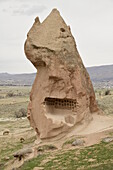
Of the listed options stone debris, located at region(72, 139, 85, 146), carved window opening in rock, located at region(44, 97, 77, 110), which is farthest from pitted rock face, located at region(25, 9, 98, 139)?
stone debris, located at region(72, 139, 85, 146)

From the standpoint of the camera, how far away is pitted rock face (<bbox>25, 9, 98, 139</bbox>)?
2320 cm

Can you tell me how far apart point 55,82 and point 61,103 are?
2049mm

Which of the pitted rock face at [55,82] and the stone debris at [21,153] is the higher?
the pitted rock face at [55,82]

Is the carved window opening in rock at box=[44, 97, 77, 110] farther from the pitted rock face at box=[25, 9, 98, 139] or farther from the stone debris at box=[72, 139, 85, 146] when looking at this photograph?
the stone debris at box=[72, 139, 85, 146]

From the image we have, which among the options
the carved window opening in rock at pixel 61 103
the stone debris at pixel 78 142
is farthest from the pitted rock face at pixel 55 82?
the stone debris at pixel 78 142

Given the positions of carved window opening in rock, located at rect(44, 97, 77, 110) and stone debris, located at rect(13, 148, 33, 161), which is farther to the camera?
carved window opening in rock, located at rect(44, 97, 77, 110)

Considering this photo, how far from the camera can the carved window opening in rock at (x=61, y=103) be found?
2375 cm

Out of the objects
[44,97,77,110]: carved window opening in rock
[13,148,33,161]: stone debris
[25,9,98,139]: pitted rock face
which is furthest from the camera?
[44,97,77,110]: carved window opening in rock

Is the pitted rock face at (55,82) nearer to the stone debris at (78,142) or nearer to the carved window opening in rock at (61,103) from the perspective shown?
the carved window opening in rock at (61,103)

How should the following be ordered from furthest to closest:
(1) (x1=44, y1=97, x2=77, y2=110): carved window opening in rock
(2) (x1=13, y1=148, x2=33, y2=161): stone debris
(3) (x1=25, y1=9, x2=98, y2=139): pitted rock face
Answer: (1) (x1=44, y1=97, x2=77, y2=110): carved window opening in rock
(3) (x1=25, y1=9, x2=98, y2=139): pitted rock face
(2) (x1=13, y1=148, x2=33, y2=161): stone debris

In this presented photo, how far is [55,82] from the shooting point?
23.6 metres

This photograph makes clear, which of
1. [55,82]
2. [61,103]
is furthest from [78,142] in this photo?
[55,82]

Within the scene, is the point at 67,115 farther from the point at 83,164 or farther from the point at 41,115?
the point at 83,164

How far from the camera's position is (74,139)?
839 inches
